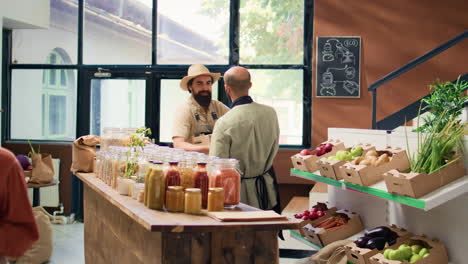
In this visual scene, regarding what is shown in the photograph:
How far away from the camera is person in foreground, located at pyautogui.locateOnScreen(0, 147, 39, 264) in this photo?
2.09 meters

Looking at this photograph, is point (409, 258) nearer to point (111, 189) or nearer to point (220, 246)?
point (220, 246)

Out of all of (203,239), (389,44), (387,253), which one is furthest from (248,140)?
(389,44)

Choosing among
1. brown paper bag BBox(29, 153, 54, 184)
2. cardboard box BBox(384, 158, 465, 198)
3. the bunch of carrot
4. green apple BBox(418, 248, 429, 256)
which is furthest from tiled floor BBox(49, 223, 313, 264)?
cardboard box BBox(384, 158, 465, 198)

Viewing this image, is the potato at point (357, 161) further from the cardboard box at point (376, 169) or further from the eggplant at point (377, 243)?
the eggplant at point (377, 243)

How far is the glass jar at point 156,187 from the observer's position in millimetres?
2723

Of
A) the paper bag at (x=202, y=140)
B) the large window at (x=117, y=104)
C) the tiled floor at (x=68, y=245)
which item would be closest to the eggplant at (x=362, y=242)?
the paper bag at (x=202, y=140)

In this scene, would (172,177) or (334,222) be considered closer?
(172,177)

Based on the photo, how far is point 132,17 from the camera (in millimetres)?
7848

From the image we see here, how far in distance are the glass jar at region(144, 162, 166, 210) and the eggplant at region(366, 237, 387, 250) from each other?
1.19 meters

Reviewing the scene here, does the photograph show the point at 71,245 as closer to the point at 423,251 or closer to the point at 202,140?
the point at 202,140

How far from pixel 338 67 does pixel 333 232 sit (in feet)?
11.9

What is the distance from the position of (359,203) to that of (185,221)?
1775 mm

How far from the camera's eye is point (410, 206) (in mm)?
3361

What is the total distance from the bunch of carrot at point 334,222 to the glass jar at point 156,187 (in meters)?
1.43
